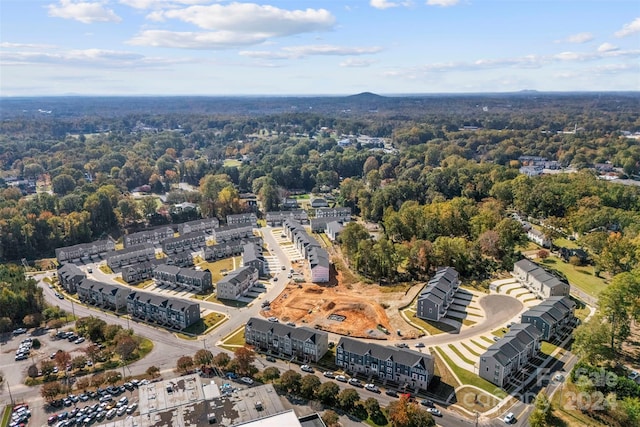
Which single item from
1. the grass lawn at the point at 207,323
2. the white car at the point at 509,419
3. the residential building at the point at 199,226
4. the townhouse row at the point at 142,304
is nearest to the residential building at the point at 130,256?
the townhouse row at the point at 142,304

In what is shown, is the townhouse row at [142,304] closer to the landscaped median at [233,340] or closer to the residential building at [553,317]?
the landscaped median at [233,340]

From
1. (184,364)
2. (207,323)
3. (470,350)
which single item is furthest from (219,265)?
(470,350)

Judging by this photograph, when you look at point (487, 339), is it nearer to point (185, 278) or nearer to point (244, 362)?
point (244, 362)

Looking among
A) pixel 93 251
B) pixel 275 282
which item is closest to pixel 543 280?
pixel 275 282

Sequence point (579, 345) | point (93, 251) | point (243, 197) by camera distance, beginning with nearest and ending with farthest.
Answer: point (579, 345), point (93, 251), point (243, 197)

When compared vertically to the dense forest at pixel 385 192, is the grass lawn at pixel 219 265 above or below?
below

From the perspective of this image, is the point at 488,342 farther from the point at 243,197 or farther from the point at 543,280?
the point at 243,197
